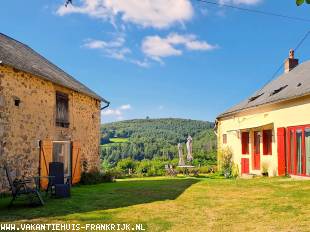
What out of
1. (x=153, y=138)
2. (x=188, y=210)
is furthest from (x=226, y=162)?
(x=153, y=138)

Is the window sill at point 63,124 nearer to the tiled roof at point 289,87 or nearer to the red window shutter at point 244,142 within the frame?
the tiled roof at point 289,87

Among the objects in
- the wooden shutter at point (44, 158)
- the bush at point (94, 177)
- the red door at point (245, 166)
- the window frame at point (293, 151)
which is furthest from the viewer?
the red door at point (245, 166)

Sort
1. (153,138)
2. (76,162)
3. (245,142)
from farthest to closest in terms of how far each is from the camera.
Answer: (153,138) < (245,142) < (76,162)

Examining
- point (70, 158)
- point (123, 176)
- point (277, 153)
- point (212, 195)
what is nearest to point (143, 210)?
point (212, 195)

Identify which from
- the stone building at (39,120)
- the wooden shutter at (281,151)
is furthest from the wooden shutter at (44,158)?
the wooden shutter at (281,151)

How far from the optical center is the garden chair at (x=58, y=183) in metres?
10.2

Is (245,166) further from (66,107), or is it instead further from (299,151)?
(66,107)

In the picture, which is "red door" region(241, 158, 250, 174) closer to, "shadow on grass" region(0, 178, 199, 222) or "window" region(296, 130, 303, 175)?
"window" region(296, 130, 303, 175)

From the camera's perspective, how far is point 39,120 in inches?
528

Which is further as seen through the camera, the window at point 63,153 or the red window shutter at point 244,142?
the red window shutter at point 244,142

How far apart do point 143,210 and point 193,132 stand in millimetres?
60723

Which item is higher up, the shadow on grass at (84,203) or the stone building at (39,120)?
the stone building at (39,120)

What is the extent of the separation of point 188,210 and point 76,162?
28.3 ft

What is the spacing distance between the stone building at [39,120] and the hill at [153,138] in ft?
62.0
